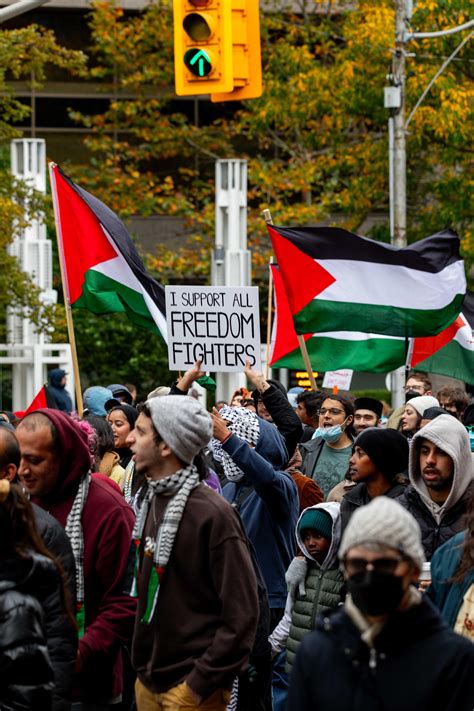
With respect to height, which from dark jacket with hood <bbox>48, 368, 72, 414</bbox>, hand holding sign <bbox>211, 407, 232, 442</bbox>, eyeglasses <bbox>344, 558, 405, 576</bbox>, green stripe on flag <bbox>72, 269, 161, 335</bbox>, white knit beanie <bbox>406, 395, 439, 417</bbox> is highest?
green stripe on flag <bbox>72, 269, 161, 335</bbox>

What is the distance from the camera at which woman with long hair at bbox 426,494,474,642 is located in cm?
535

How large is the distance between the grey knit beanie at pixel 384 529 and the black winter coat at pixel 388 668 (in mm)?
182

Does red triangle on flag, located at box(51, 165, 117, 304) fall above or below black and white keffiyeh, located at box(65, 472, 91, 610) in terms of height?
above

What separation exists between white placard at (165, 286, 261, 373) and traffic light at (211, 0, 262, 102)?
350 centimetres

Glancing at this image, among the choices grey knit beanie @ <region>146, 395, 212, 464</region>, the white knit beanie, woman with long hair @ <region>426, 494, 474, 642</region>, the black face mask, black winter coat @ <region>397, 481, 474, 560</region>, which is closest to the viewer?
the black face mask

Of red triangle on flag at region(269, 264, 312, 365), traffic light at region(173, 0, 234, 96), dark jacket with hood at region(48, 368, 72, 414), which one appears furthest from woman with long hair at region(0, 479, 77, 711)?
dark jacket with hood at region(48, 368, 72, 414)

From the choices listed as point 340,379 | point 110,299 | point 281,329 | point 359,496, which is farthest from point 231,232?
point 359,496

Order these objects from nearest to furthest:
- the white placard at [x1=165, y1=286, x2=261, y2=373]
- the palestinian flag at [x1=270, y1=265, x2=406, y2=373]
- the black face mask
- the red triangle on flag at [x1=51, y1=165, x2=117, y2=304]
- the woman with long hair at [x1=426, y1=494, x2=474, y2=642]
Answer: the black face mask → the woman with long hair at [x1=426, y1=494, x2=474, y2=642] → the white placard at [x1=165, y1=286, x2=261, y2=373] → the red triangle on flag at [x1=51, y1=165, x2=117, y2=304] → the palestinian flag at [x1=270, y1=265, x2=406, y2=373]

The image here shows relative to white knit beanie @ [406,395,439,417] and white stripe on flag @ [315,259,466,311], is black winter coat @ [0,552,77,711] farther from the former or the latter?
white stripe on flag @ [315,259,466,311]

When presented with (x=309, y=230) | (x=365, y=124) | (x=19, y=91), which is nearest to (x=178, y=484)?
(x=309, y=230)

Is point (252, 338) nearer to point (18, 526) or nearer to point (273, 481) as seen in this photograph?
point (273, 481)

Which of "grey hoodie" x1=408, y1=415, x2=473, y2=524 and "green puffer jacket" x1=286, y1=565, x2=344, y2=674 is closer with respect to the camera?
"grey hoodie" x1=408, y1=415, x2=473, y2=524

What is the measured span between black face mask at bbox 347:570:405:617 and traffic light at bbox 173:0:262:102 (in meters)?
8.96

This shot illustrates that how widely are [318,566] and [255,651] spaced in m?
0.55
